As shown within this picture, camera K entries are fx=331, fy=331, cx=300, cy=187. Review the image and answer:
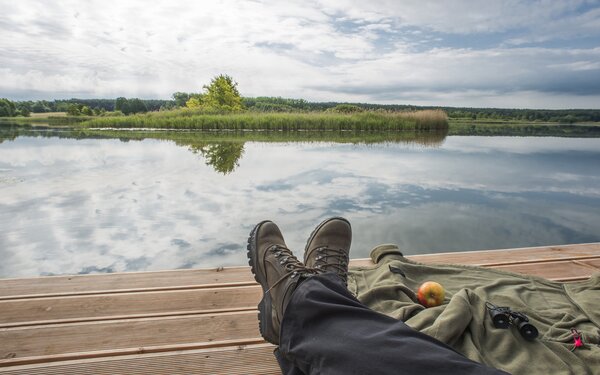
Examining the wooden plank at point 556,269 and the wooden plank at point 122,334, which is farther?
the wooden plank at point 556,269

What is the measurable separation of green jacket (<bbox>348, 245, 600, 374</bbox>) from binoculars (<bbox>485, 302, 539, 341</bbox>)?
2cm

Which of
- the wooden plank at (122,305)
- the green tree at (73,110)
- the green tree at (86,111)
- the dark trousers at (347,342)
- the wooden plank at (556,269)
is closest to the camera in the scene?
the dark trousers at (347,342)

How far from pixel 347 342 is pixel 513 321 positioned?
0.72 m

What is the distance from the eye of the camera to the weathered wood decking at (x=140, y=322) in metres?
0.97

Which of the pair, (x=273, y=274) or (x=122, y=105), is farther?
(x=122, y=105)

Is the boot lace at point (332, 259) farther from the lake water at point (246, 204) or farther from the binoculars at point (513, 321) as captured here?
the lake water at point (246, 204)

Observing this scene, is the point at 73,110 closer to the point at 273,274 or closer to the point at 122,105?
the point at 122,105

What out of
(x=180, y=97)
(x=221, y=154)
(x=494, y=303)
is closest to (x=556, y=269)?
(x=494, y=303)

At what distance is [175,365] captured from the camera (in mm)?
969

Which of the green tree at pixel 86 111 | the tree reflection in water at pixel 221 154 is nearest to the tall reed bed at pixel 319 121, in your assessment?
the tree reflection in water at pixel 221 154

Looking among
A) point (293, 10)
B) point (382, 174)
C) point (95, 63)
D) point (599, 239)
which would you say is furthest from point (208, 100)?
point (599, 239)

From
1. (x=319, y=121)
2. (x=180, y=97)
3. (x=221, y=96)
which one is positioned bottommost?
(x=319, y=121)

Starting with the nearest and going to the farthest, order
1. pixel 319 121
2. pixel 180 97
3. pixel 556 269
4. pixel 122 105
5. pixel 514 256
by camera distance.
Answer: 1. pixel 556 269
2. pixel 514 256
3. pixel 319 121
4. pixel 122 105
5. pixel 180 97

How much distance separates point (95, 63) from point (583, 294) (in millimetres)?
20319
